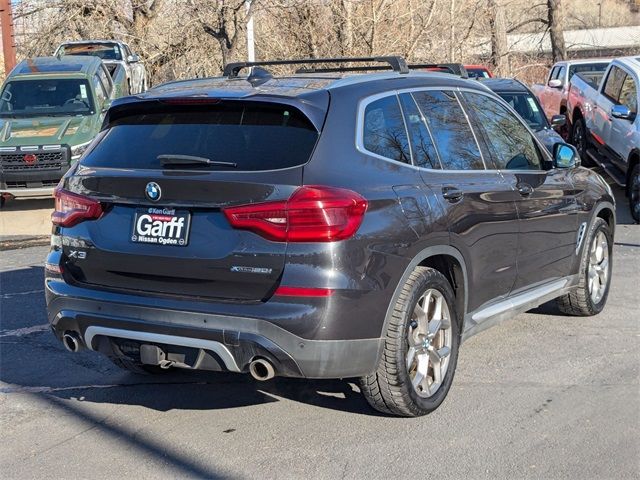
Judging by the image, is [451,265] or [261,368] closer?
[261,368]

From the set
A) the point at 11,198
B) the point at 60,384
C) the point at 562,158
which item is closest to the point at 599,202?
the point at 562,158

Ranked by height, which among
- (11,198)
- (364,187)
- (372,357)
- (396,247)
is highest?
(364,187)

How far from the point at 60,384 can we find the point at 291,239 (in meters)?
2.33

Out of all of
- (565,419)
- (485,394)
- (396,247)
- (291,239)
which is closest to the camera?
(291,239)

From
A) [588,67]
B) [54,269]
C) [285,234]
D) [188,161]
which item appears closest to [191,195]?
[188,161]

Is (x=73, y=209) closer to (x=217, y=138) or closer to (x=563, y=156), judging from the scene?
(x=217, y=138)

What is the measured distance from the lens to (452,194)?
530cm

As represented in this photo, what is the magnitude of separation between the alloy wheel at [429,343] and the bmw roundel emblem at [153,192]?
147cm

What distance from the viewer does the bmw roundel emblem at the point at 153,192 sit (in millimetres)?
4660

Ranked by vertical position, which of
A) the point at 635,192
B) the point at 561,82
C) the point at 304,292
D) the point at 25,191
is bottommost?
the point at 25,191

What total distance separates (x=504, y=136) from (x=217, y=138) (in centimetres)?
225

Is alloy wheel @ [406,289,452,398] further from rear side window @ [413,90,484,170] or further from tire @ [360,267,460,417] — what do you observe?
rear side window @ [413,90,484,170]

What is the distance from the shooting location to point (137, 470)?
14.8ft

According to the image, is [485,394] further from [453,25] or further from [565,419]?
[453,25]
